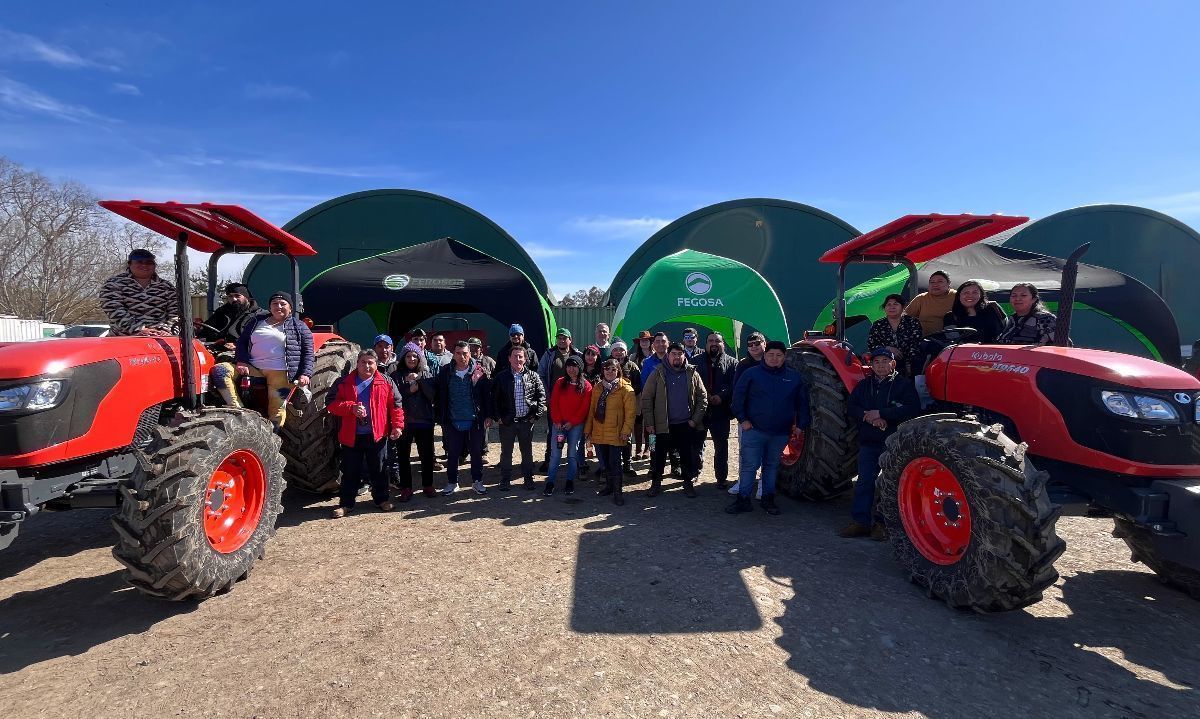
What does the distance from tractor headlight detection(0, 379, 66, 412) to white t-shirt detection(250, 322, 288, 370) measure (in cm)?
130

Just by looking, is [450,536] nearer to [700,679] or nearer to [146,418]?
[146,418]

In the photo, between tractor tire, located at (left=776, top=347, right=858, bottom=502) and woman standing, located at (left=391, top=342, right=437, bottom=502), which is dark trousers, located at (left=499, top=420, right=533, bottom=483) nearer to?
woman standing, located at (left=391, top=342, right=437, bottom=502)

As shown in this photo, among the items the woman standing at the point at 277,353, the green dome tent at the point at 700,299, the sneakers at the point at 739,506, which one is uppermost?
the green dome tent at the point at 700,299

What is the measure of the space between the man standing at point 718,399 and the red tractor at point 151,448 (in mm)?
3851

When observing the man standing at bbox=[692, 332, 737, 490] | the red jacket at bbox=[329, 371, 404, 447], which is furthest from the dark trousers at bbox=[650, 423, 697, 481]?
the red jacket at bbox=[329, 371, 404, 447]

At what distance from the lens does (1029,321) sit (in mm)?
3789

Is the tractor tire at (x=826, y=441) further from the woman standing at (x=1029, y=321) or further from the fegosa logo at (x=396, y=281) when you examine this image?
the fegosa logo at (x=396, y=281)

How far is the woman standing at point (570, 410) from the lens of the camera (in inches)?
217

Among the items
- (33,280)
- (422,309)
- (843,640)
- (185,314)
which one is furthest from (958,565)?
(33,280)

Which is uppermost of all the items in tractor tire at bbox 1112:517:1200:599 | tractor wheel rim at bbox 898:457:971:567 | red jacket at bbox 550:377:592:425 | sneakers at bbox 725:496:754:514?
red jacket at bbox 550:377:592:425

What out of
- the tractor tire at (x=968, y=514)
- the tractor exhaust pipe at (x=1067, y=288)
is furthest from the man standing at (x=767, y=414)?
the tractor exhaust pipe at (x=1067, y=288)

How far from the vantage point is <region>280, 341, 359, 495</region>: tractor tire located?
457 centimetres

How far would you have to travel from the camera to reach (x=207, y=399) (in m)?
3.89

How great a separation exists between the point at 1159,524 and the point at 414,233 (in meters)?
14.6
